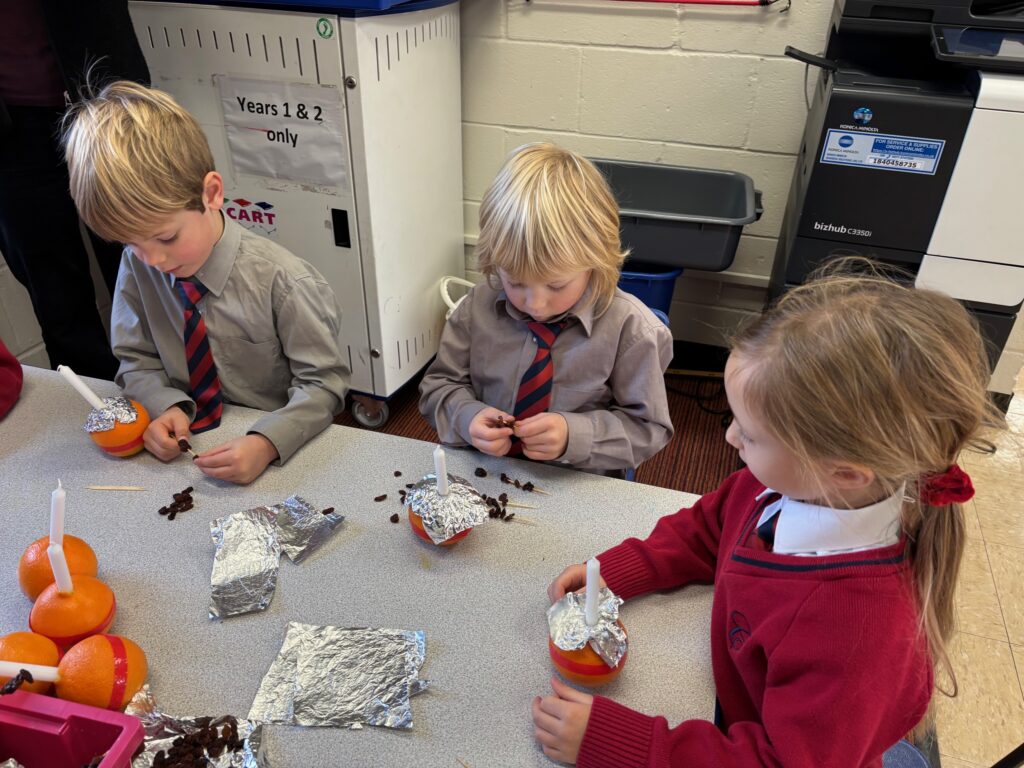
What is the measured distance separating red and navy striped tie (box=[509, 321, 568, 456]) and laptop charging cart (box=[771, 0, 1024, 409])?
92cm

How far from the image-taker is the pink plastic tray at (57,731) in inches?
26.2

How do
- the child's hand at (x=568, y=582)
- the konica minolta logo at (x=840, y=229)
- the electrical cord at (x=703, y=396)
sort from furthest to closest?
the electrical cord at (x=703, y=396), the konica minolta logo at (x=840, y=229), the child's hand at (x=568, y=582)

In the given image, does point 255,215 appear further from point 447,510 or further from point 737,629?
point 737,629

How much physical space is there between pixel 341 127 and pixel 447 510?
52.2 inches

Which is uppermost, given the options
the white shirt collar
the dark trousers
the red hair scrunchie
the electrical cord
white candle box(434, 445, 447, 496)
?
the red hair scrunchie

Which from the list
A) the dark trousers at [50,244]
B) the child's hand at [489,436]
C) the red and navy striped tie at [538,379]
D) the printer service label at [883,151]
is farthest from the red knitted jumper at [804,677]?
the dark trousers at [50,244]

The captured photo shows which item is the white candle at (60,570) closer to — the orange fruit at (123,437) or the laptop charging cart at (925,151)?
the orange fruit at (123,437)

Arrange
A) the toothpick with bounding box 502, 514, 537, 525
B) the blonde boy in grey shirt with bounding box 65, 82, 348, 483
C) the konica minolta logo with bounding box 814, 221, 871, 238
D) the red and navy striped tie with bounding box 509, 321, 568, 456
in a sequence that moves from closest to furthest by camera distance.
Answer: the toothpick with bounding box 502, 514, 537, 525
the blonde boy in grey shirt with bounding box 65, 82, 348, 483
the red and navy striped tie with bounding box 509, 321, 568, 456
the konica minolta logo with bounding box 814, 221, 871, 238

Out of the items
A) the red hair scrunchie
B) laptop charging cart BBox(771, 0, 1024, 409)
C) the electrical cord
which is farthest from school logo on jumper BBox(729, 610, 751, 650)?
the electrical cord

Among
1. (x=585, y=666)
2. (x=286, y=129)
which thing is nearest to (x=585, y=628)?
(x=585, y=666)

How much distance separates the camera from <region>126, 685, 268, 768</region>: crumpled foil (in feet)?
2.25

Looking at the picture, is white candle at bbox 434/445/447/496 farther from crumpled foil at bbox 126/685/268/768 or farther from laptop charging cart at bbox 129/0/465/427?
laptop charging cart at bbox 129/0/465/427

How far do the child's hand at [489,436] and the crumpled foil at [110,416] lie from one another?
501 mm

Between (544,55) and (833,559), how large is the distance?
2.04 meters
